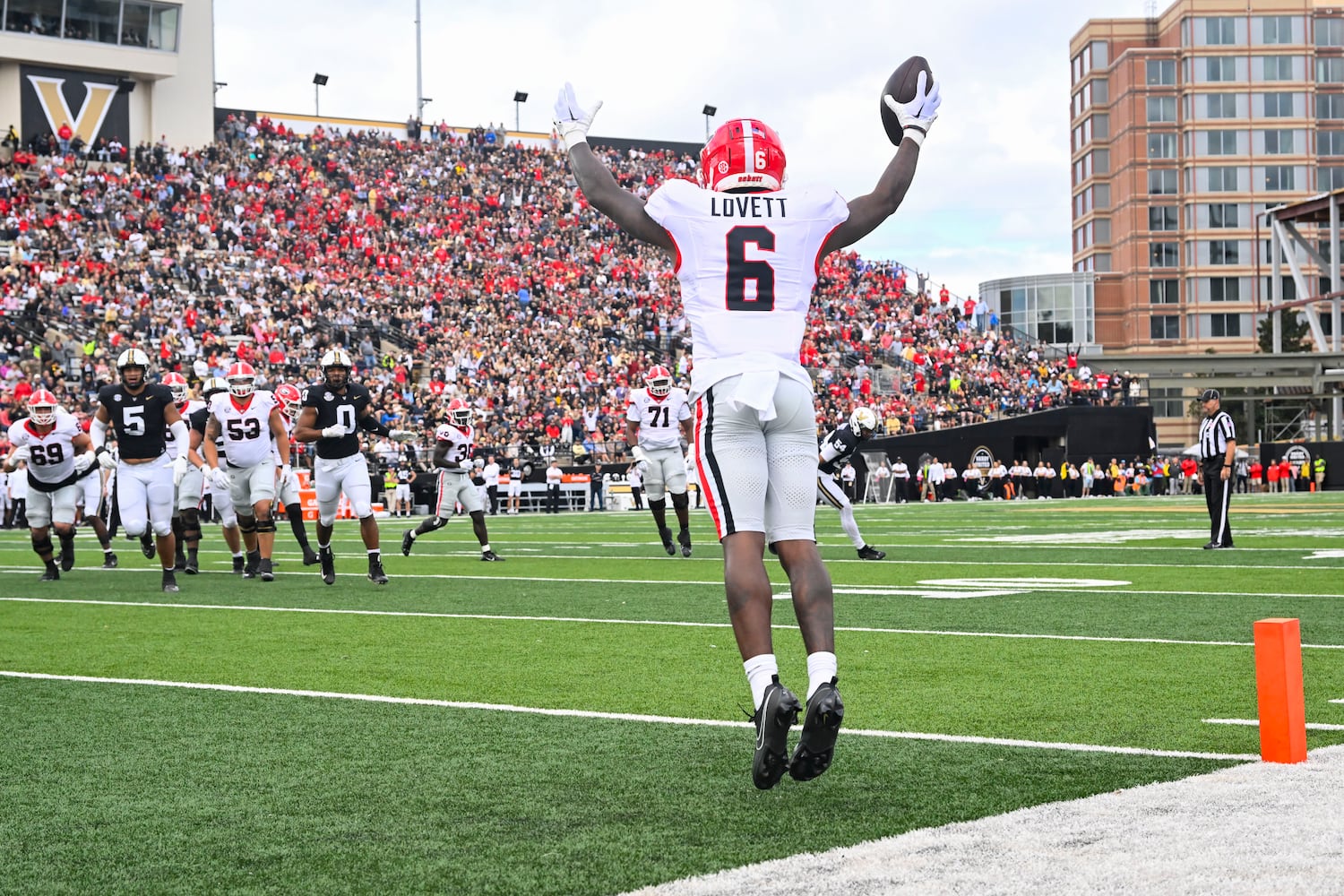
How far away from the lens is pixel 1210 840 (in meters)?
3.59

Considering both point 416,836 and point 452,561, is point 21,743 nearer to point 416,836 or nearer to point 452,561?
point 416,836

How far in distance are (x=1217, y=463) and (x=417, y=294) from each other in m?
27.3

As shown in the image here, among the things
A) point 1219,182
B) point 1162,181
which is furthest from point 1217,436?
point 1219,182

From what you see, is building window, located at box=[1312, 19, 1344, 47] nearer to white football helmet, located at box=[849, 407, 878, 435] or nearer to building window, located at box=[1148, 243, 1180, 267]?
building window, located at box=[1148, 243, 1180, 267]

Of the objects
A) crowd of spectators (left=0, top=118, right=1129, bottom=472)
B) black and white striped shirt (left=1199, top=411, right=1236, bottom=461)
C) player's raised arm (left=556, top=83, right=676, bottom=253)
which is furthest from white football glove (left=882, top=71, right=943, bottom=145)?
crowd of spectators (left=0, top=118, right=1129, bottom=472)

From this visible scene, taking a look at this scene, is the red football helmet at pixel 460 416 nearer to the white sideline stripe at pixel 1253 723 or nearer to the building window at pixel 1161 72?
the white sideline stripe at pixel 1253 723

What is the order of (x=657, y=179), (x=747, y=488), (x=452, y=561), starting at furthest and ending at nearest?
(x=657, y=179)
(x=452, y=561)
(x=747, y=488)

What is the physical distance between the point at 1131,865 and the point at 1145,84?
86258 mm

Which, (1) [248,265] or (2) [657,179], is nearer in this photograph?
(1) [248,265]

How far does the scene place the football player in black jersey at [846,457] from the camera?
1520 cm

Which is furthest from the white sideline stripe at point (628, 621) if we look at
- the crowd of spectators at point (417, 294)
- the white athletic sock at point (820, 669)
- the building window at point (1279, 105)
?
the building window at point (1279, 105)

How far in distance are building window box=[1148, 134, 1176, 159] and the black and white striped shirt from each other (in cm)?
7241

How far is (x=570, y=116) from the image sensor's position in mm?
5367

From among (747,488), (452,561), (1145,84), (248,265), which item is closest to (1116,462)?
(248,265)
